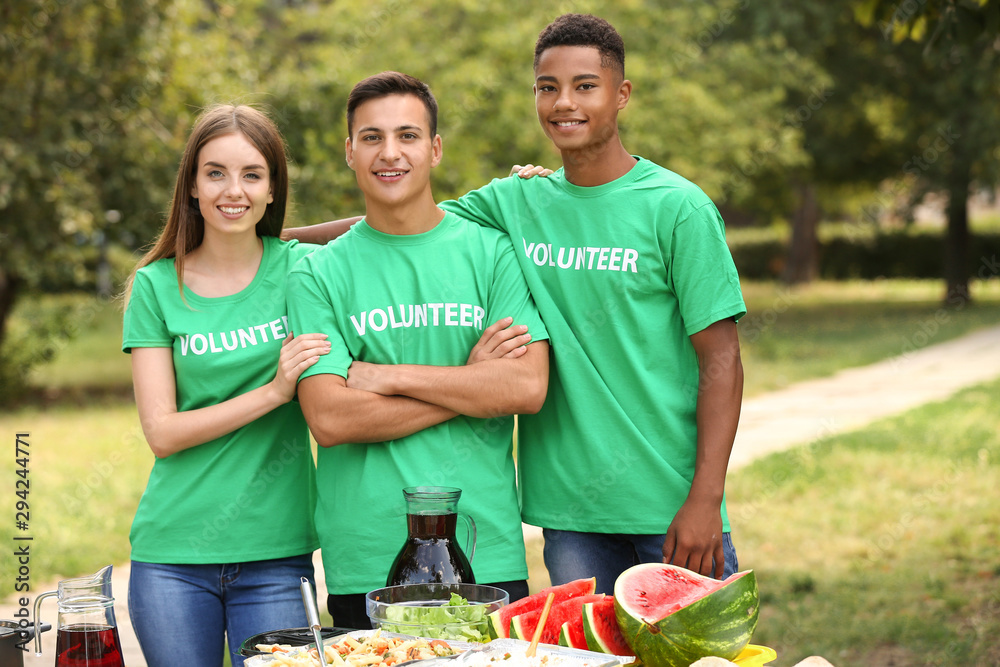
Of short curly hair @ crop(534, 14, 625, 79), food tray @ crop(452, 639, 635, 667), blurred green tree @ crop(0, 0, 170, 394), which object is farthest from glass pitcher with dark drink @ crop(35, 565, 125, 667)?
blurred green tree @ crop(0, 0, 170, 394)

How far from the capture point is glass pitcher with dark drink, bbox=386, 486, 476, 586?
8.12ft

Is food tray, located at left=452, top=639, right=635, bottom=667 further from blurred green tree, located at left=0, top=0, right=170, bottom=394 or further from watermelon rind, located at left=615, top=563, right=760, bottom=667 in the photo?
blurred green tree, located at left=0, top=0, right=170, bottom=394

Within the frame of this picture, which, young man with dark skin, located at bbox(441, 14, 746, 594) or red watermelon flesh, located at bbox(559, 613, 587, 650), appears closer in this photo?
red watermelon flesh, located at bbox(559, 613, 587, 650)

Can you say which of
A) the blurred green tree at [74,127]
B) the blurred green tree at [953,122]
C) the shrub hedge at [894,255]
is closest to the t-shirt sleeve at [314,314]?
the blurred green tree at [74,127]

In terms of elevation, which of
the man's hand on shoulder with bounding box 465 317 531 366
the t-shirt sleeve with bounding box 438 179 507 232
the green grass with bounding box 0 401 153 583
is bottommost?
the green grass with bounding box 0 401 153 583

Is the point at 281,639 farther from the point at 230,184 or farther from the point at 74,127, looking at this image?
the point at 74,127

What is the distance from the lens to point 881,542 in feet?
26.8

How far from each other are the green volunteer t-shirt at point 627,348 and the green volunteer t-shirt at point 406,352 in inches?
7.1

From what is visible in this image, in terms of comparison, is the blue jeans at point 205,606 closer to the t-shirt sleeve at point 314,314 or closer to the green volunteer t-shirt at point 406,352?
the green volunteer t-shirt at point 406,352

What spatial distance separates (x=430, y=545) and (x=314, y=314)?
0.90 metres

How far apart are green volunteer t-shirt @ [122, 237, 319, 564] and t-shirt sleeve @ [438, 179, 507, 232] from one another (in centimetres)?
69

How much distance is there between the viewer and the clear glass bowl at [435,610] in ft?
7.81

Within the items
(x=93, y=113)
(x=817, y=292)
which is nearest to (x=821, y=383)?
(x=93, y=113)

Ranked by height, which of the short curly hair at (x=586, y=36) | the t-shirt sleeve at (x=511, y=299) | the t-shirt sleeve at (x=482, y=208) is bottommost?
the t-shirt sleeve at (x=511, y=299)
